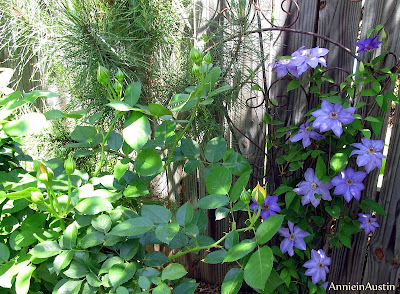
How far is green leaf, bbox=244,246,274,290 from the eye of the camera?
0.59m

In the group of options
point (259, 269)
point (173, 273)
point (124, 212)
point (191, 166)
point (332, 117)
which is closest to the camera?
point (259, 269)

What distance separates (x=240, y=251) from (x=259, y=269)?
0.06 m

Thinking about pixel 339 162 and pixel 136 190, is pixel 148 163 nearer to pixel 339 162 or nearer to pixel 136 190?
pixel 136 190

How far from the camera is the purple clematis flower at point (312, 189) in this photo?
133 centimetres

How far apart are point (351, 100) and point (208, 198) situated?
0.92m

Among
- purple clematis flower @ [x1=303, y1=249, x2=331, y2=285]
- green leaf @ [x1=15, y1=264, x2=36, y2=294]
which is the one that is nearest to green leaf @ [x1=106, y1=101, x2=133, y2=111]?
green leaf @ [x1=15, y1=264, x2=36, y2=294]

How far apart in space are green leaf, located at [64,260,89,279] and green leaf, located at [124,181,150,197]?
177 millimetres

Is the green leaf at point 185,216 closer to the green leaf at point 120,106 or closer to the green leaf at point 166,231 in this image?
the green leaf at point 166,231

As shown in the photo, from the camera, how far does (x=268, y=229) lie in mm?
652

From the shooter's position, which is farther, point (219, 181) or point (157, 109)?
point (219, 181)

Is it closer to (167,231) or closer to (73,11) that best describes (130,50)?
(73,11)

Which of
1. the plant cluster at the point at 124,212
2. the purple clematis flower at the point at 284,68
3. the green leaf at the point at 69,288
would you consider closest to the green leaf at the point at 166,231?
the plant cluster at the point at 124,212

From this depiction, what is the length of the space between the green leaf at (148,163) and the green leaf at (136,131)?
5.0 inches

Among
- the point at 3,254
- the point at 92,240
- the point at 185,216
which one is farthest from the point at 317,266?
the point at 3,254
